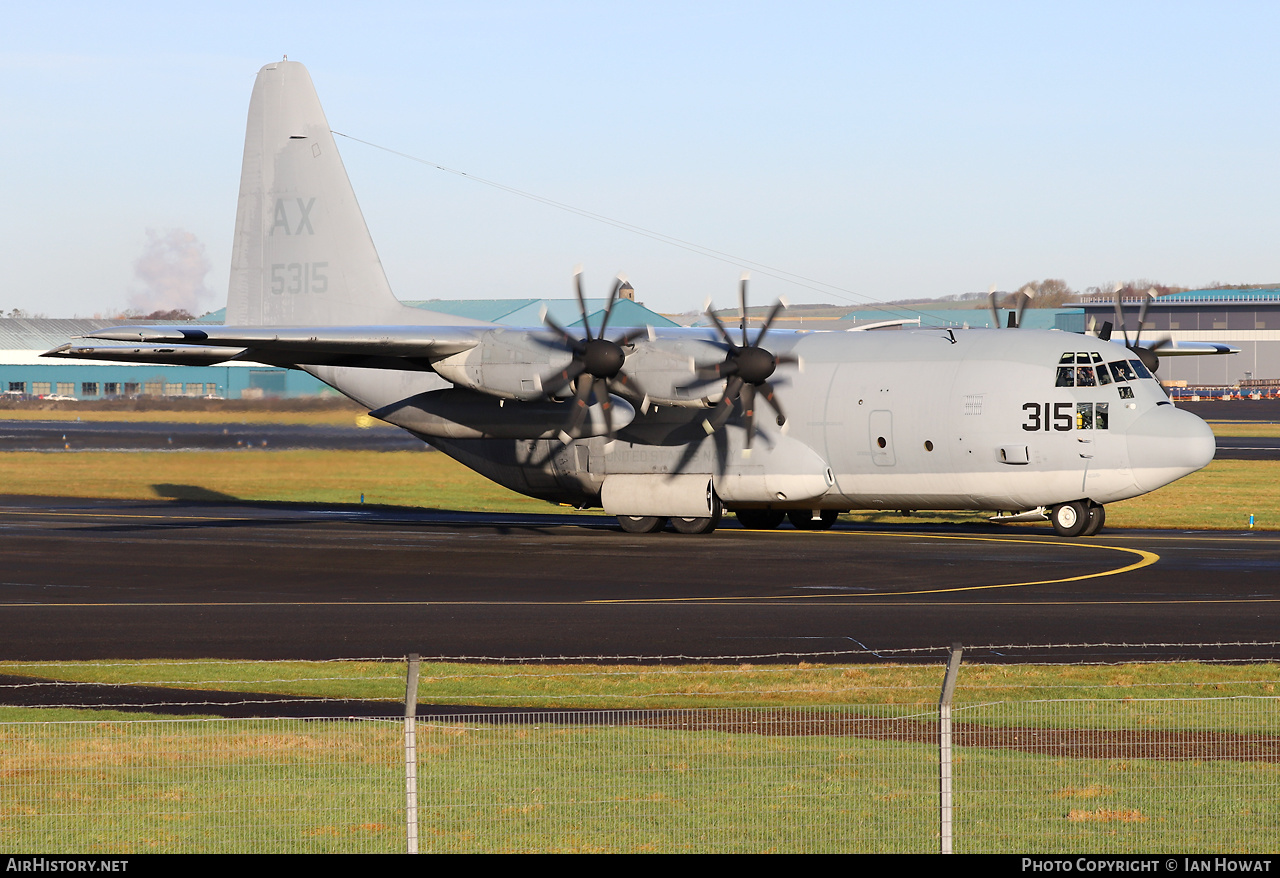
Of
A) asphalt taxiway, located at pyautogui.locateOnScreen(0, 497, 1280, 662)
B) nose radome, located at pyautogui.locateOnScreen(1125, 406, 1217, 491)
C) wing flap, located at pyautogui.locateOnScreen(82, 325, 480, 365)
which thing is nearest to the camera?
asphalt taxiway, located at pyautogui.locateOnScreen(0, 497, 1280, 662)

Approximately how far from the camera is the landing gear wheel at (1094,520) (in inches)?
1253

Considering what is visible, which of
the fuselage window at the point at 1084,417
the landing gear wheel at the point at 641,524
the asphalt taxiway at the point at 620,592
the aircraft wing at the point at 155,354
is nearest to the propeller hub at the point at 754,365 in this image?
the asphalt taxiway at the point at 620,592

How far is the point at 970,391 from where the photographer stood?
3122cm

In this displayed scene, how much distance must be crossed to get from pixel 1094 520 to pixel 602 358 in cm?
1135

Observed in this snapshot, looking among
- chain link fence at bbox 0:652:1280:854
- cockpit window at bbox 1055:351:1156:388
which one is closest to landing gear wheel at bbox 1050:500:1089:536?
cockpit window at bbox 1055:351:1156:388

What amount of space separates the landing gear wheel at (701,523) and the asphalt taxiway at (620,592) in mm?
400

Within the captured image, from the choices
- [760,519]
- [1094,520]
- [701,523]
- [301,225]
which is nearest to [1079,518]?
[1094,520]

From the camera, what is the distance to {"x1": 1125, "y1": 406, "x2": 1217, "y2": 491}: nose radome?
97.6ft

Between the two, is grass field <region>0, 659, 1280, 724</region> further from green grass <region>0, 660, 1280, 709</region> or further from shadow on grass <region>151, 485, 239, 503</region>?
shadow on grass <region>151, 485, 239, 503</region>

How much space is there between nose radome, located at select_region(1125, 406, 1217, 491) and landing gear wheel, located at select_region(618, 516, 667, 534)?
1112 centimetres

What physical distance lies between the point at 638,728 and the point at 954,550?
1783 centimetres

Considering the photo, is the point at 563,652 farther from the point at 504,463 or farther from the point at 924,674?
the point at 504,463
